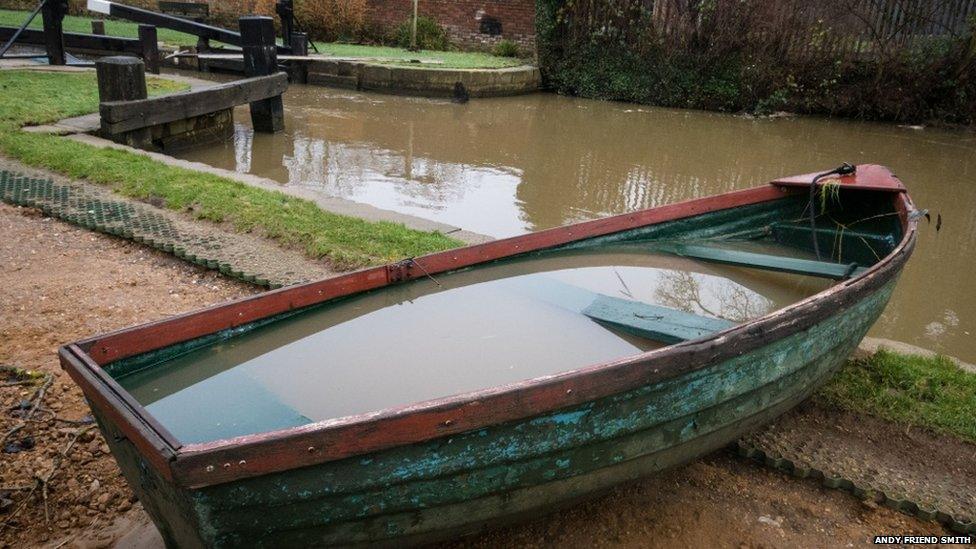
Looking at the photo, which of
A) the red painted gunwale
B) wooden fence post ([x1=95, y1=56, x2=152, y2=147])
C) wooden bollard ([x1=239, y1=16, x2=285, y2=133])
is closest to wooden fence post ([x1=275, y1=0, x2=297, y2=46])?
wooden bollard ([x1=239, y1=16, x2=285, y2=133])

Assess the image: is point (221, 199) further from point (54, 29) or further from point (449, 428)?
point (54, 29)

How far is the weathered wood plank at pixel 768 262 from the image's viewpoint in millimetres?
4672

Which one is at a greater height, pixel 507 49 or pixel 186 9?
pixel 186 9

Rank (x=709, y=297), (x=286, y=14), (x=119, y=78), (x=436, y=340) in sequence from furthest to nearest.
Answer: (x=286, y=14)
(x=119, y=78)
(x=709, y=297)
(x=436, y=340)

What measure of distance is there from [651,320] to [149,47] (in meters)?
12.6

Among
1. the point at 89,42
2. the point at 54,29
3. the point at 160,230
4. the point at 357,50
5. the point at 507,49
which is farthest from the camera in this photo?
the point at 507,49

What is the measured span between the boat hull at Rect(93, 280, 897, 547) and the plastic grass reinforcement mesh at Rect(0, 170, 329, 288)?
2.68m

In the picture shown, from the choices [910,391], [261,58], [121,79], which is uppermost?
[261,58]

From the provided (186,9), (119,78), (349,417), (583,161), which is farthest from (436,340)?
(186,9)

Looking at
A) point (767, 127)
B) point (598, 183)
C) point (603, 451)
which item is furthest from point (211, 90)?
point (767, 127)

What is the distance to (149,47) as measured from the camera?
13.5 meters

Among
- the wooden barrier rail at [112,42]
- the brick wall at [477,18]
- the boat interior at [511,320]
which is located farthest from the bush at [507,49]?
the boat interior at [511,320]

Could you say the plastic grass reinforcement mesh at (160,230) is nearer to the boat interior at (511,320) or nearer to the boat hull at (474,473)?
the boat interior at (511,320)

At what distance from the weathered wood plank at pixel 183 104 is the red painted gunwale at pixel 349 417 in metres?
5.98
